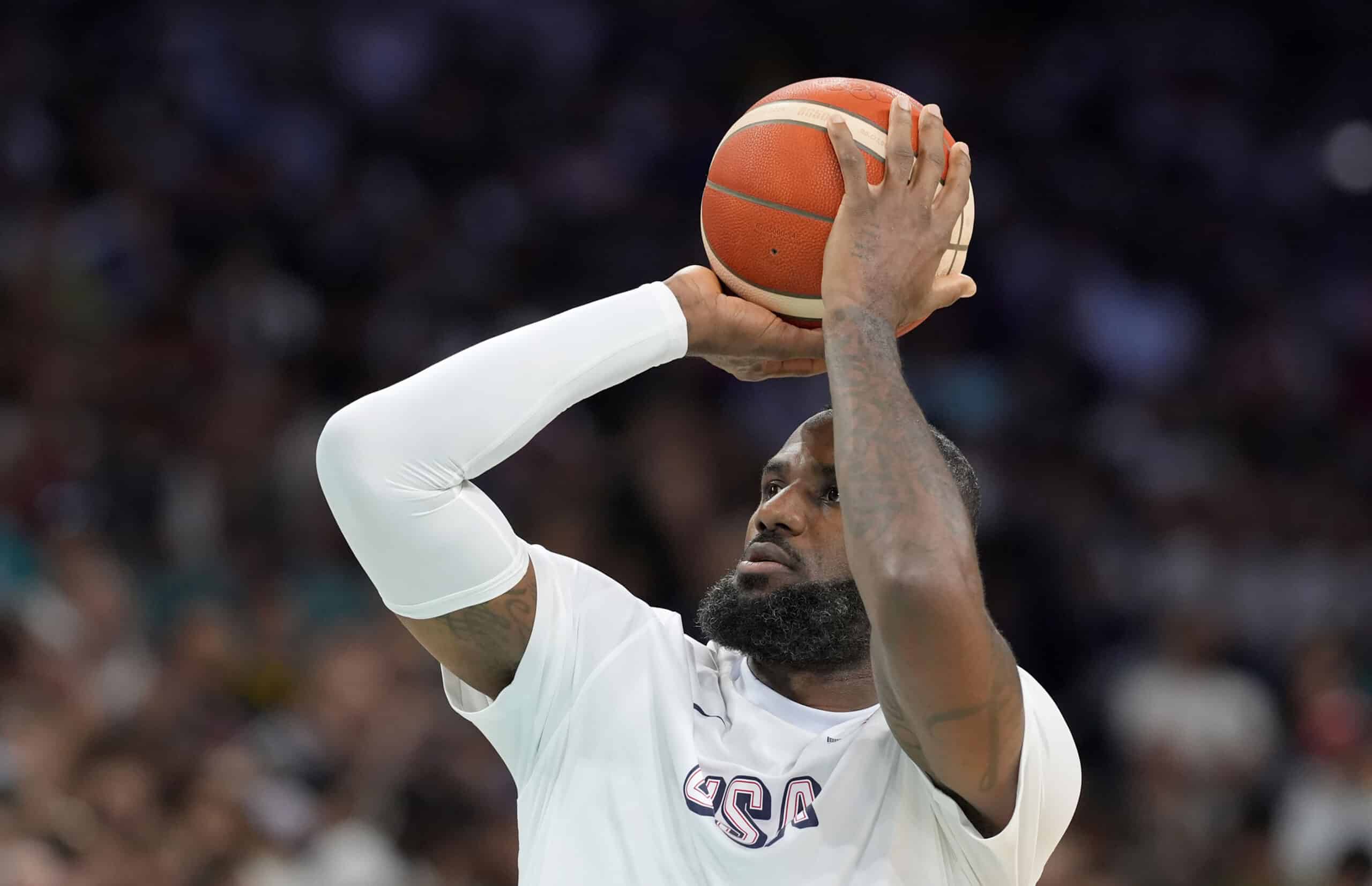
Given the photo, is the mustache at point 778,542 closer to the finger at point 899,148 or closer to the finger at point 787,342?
the finger at point 787,342

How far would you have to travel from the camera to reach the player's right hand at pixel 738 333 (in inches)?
132

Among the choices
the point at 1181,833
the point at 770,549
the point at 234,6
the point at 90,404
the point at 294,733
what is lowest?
the point at 1181,833

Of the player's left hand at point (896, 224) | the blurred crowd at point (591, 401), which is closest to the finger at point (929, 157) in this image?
the player's left hand at point (896, 224)

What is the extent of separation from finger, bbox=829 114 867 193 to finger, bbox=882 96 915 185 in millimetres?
53

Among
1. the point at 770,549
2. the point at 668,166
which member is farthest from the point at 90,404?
the point at 770,549

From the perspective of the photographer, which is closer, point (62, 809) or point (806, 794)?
point (806, 794)

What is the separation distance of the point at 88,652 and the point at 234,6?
18.3 ft

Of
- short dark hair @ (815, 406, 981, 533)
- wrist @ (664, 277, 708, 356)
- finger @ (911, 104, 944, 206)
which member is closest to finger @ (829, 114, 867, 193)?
finger @ (911, 104, 944, 206)

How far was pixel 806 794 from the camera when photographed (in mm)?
3248

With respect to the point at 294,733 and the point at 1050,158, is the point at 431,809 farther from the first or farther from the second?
the point at 1050,158

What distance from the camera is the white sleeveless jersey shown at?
313 centimetres

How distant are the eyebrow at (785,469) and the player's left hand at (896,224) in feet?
1.75

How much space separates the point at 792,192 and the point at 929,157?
285mm

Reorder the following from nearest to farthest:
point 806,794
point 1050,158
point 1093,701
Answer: point 806,794, point 1093,701, point 1050,158
